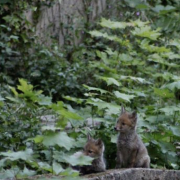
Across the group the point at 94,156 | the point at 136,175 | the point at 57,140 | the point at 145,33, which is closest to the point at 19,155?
the point at 57,140

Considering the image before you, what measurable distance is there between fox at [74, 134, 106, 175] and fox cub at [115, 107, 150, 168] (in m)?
0.52

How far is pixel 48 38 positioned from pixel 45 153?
5518mm

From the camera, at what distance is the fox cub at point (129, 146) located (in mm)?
5484

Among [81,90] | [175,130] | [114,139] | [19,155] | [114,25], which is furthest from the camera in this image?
[81,90]

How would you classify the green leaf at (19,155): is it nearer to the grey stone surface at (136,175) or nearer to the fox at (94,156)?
the grey stone surface at (136,175)

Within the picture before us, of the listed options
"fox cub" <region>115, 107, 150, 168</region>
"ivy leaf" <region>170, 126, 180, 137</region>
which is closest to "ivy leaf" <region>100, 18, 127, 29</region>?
"ivy leaf" <region>170, 126, 180, 137</region>

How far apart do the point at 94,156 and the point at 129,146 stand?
637mm

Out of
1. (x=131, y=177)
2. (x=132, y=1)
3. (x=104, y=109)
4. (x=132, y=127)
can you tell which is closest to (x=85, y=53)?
(x=104, y=109)

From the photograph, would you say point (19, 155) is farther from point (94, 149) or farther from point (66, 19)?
point (66, 19)

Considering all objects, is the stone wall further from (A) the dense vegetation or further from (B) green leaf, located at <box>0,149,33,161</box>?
(B) green leaf, located at <box>0,149,33,161</box>

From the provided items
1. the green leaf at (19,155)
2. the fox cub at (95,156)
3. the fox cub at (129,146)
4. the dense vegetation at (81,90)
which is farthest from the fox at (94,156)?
the green leaf at (19,155)

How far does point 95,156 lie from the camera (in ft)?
16.4

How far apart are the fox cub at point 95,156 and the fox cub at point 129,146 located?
52 cm

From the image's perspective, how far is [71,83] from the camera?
970 centimetres
